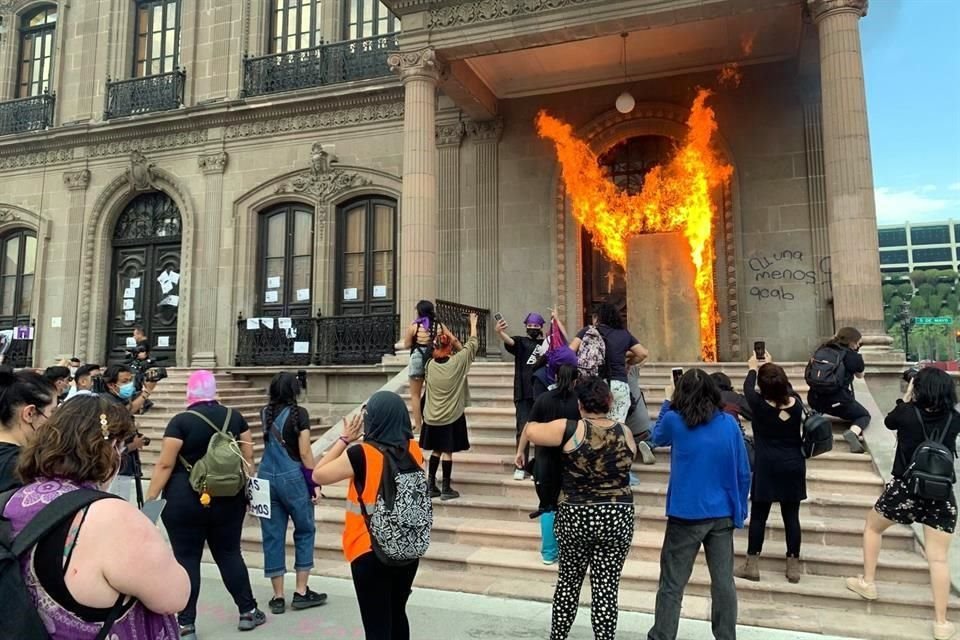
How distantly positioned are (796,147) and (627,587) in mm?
9794

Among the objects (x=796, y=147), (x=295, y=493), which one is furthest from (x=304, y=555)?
(x=796, y=147)

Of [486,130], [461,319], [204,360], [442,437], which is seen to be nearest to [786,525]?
[442,437]

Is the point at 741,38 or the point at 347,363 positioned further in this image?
the point at 347,363

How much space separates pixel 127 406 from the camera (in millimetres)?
6531

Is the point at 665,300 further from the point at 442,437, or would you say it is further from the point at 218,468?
the point at 218,468

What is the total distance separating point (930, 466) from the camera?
472 centimetres

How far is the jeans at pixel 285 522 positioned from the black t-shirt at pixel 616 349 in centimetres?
323

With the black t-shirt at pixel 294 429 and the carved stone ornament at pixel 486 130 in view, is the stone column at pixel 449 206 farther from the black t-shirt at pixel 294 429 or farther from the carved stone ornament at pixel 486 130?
the black t-shirt at pixel 294 429

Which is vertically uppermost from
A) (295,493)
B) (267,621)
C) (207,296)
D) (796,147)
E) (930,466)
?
(796,147)

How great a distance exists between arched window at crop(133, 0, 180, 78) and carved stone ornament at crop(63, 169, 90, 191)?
296 cm

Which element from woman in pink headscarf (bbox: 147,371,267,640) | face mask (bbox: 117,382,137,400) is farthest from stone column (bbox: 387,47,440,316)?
woman in pink headscarf (bbox: 147,371,267,640)

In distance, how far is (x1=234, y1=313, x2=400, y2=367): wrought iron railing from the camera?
14.4 meters

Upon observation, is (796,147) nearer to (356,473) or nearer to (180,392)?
(356,473)

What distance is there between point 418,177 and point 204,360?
295 inches
